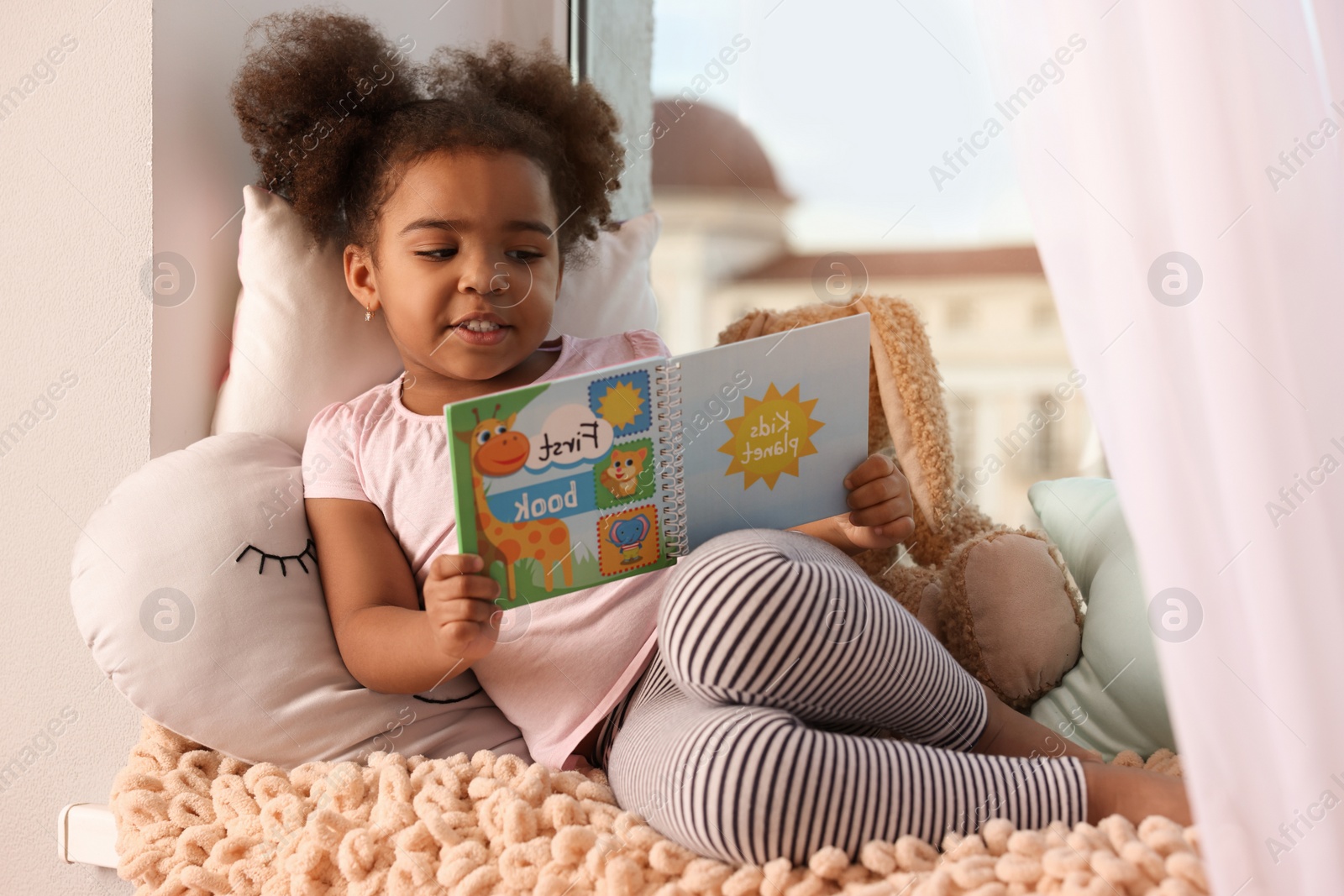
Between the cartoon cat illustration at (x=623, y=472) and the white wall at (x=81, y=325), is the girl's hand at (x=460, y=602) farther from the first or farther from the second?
the white wall at (x=81, y=325)

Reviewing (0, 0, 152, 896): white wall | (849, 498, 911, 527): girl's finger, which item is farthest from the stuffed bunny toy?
(0, 0, 152, 896): white wall

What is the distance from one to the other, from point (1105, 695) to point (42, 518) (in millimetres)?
1024

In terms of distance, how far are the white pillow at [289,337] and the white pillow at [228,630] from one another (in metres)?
0.11

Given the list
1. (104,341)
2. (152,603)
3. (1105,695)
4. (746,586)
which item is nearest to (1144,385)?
(746,586)

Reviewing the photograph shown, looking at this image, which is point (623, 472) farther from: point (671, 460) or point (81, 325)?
point (81, 325)

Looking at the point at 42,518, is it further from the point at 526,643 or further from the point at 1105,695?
the point at 1105,695

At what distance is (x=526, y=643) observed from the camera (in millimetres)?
860

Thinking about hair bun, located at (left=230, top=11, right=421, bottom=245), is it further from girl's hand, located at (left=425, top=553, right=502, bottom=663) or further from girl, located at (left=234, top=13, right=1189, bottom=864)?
girl's hand, located at (left=425, top=553, right=502, bottom=663)

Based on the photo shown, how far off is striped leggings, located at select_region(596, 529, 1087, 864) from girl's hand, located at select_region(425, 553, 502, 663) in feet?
0.42

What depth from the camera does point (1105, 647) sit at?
904 millimetres

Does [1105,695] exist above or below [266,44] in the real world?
below

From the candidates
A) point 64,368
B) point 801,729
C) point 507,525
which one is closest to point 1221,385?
point 801,729

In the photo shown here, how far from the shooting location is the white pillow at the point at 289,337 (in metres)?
0.96

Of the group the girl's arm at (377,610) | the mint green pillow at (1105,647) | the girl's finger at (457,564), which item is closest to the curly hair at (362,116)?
the girl's arm at (377,610)
